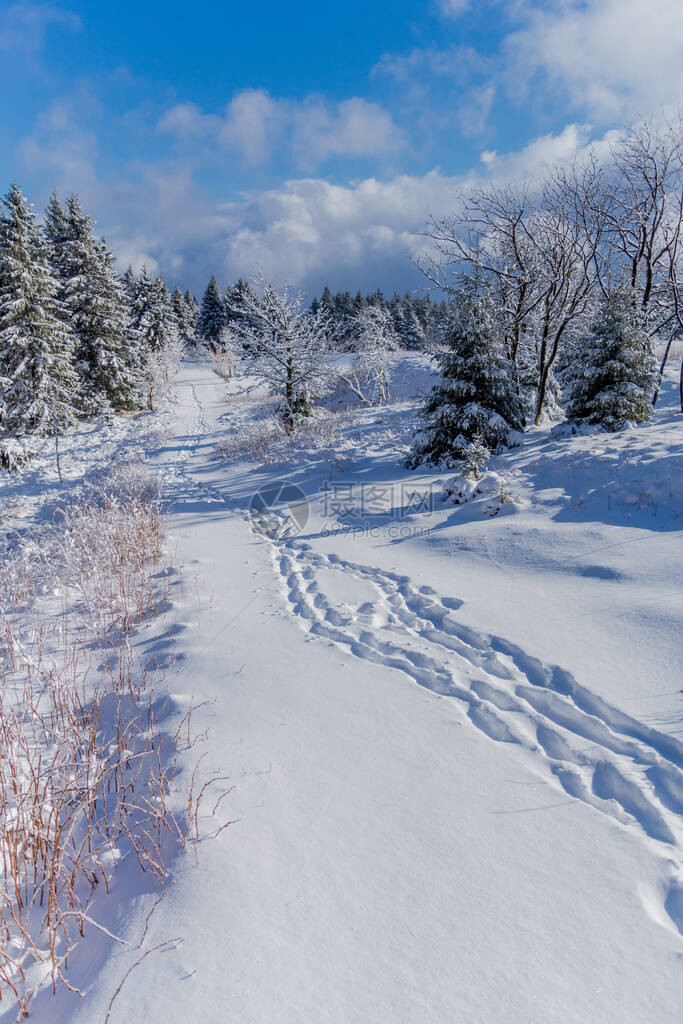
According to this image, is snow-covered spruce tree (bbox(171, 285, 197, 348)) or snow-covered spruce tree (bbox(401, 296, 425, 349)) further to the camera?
snow-covered spruce tree (bbox(401, 296, 425, 349))

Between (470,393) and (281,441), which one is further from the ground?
(470,393)

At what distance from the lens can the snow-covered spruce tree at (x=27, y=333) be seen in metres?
20.7

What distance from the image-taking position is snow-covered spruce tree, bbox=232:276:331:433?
19594 millimetres

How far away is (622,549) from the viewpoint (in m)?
5.80

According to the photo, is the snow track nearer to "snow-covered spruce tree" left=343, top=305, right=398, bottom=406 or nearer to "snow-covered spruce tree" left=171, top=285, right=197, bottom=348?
"snow-covered spruce tree" left=343, top=305, right=398, bottom=406

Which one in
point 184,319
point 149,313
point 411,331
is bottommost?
point 149,313

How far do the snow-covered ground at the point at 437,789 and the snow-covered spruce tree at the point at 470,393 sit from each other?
189 inches

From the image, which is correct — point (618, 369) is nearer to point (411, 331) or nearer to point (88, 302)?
point (88, 302)

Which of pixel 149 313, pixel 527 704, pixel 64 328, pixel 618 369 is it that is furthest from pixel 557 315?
pixel 149 313

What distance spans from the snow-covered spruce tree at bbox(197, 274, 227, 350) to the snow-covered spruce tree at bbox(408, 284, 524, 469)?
51495 millimetres

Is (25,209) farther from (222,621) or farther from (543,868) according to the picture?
(543,868)

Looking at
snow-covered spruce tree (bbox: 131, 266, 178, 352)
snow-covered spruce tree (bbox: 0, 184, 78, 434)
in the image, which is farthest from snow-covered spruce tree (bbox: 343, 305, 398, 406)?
snow-covered spruce tree (bbox: 0, 184, 78, 434)

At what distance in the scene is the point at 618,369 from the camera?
11133mm

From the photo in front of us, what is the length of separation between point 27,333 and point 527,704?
25.4 m
